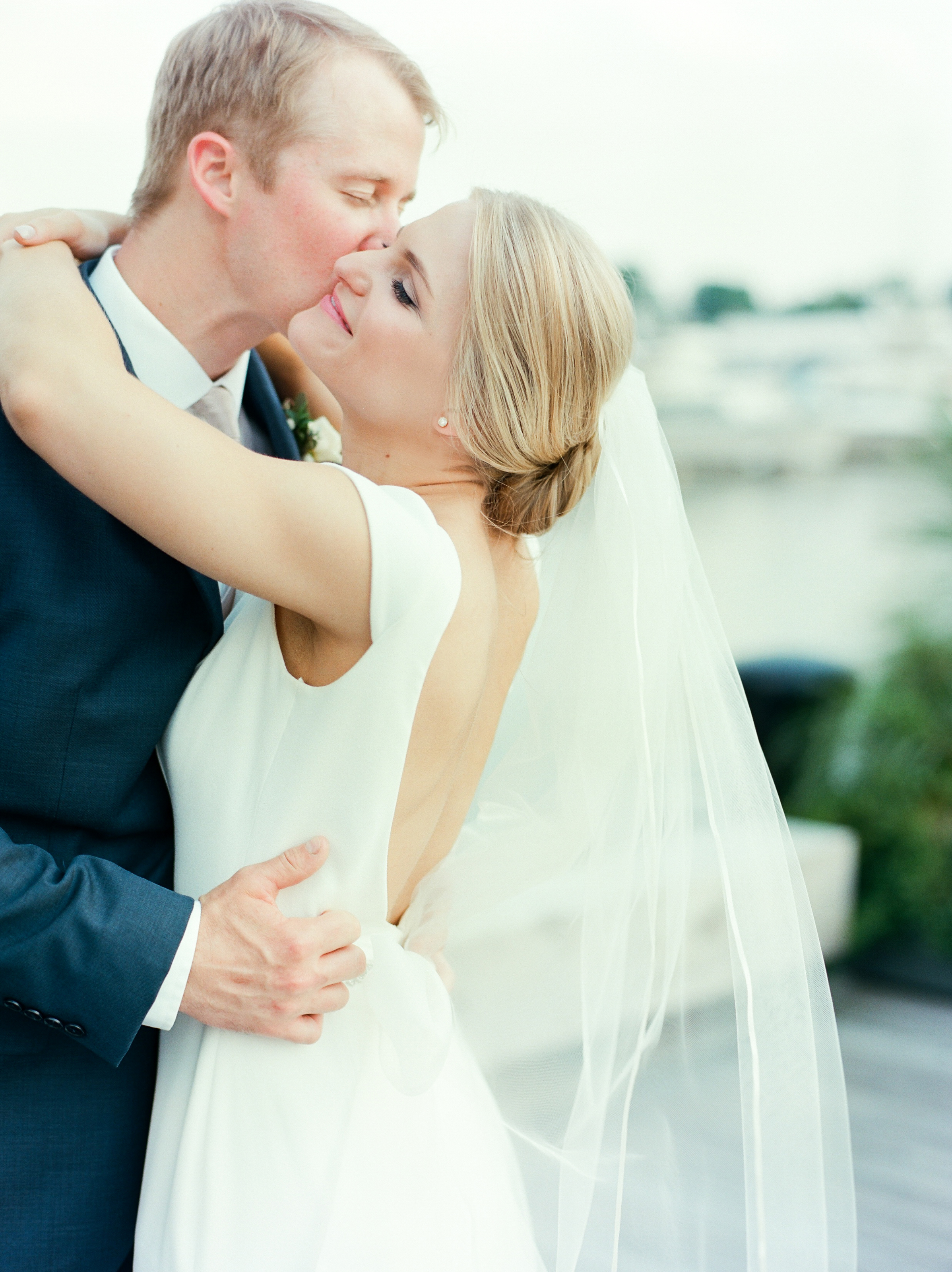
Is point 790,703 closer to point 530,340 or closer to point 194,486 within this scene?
point 530,340

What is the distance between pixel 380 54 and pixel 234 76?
219 millimetres

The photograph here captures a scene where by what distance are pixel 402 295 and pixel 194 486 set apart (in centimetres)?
44

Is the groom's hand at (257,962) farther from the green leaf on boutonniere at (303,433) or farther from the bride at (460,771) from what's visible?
the green leaf on boutonniere at (303,433)

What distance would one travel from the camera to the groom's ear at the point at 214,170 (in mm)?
1668

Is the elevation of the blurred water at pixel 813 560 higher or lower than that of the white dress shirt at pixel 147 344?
lower

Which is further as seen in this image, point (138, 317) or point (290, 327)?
point (138, 317)

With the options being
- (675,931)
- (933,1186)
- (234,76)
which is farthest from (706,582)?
(933,1186)

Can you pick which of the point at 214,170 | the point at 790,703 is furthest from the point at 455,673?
the point at 790,703

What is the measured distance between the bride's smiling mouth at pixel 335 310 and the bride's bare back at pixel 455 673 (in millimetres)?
260

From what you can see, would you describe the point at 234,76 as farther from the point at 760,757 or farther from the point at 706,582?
the point at 760,757

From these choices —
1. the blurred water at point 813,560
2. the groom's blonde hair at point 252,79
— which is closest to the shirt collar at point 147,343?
the groom's blonde hair at point 252,79

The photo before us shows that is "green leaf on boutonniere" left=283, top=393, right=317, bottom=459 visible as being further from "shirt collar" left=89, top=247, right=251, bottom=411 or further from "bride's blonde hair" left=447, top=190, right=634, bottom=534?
"bride's blonde hair" left=447, top=190, right=634, bottom=534

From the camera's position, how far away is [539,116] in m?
4.65

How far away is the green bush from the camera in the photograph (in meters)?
5.66
